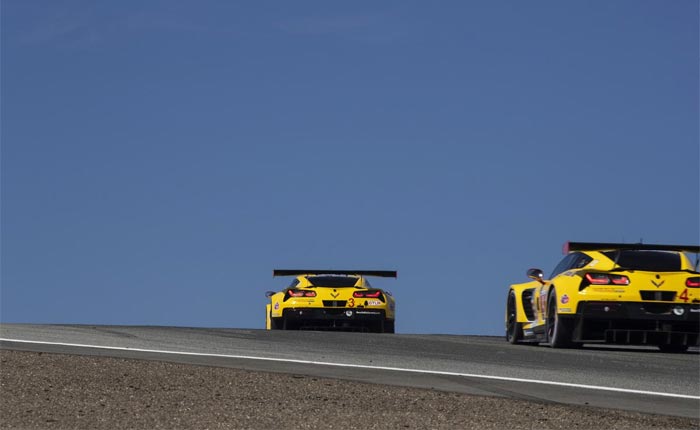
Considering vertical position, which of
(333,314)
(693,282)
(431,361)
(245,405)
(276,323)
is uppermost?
(693,282)

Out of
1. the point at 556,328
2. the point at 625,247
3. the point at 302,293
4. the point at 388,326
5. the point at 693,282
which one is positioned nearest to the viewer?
the point at 693,282

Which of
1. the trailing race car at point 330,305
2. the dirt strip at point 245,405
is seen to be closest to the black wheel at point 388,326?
the trailing race car at point 330,305

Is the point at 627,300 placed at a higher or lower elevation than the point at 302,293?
lower

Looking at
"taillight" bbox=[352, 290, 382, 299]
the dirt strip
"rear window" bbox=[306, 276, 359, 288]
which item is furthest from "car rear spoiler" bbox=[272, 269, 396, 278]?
the dirt strip

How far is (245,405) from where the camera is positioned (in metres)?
9.72

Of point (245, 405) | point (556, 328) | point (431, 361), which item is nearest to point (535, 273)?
point (556, 328)

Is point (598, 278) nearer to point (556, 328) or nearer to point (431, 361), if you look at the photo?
point (556, 328)

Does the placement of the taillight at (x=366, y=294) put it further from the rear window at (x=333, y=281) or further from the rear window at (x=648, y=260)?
the rear window at (x=648, y=260)

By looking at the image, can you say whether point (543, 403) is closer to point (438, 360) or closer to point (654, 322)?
point (438, 360)

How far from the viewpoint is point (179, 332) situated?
667 inches

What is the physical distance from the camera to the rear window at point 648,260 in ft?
50.7

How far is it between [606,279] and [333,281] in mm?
8561

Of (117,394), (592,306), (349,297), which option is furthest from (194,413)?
(349,297)

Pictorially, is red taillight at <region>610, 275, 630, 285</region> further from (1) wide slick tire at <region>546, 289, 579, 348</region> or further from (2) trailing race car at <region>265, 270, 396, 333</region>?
(2) trailing race car at <region>265, 270, 396, 333</region>
